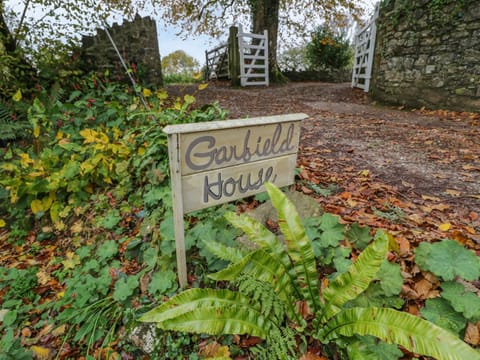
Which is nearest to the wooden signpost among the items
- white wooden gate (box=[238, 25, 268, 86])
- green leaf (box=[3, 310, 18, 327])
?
green leaf (box=[3, 310, 18, 327])

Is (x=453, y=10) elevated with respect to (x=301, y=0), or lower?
lower

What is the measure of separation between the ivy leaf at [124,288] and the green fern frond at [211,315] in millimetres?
696

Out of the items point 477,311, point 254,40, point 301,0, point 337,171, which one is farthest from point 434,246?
point 301,0

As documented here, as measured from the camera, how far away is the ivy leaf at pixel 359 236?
1441 millimetres

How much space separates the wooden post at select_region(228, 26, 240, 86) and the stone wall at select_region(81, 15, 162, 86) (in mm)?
3556

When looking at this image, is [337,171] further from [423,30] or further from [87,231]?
[423,30]

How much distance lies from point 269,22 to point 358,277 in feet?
34.2

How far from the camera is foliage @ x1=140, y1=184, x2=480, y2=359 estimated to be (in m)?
0.92

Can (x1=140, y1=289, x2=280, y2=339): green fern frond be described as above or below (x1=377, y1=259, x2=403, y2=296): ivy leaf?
below

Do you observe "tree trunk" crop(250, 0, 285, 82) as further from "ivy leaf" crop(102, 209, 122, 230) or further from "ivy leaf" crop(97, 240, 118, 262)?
"ivy leaf" crop(97, 240, 118, 262)

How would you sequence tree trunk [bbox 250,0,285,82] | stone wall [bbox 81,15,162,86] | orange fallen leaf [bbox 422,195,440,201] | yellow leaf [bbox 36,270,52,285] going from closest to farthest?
orange fallen leaf [bbox 422,195,440,201]
yellow leaf [bbox 36,270,52,285]
stone wall [bbox 81,15,162,86]
tree trunk [bbox 250,0,285,82]

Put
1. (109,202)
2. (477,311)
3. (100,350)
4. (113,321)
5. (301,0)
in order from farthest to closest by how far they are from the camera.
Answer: (301,0), (109,202), (113,321), (100,350), (477,311)

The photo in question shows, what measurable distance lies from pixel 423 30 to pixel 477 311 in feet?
18.1

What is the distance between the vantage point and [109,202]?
2.65 meters
